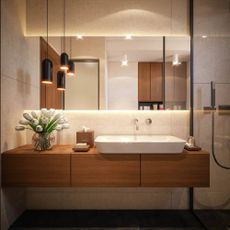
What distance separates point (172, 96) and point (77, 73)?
1.16 meters

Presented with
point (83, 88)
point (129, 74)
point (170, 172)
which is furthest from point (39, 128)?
point (170, 172)

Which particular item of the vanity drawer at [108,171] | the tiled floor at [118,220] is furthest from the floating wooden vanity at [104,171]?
the tiled floor at [118,220]

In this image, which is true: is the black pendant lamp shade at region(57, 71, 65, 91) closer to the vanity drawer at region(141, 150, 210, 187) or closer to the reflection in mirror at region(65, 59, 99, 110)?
the reflection in mirror at region(65, 59, 99, 110)

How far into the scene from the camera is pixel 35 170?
173 centimetres

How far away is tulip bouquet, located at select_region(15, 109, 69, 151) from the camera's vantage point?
5.99 feet

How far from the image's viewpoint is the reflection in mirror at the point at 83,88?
2.25 metres

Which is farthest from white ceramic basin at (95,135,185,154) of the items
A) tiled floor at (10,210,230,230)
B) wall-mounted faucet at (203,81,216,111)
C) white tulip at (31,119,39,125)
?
tiled floor at (10,210,230,230)

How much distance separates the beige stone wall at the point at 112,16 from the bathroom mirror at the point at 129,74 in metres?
0.11

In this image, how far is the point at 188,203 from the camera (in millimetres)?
2240

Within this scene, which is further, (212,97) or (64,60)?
(64,60)

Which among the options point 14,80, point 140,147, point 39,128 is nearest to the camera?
point 140,147

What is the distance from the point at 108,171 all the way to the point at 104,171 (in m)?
0.04

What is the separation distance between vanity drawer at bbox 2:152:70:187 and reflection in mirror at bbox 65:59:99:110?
0.71 meters

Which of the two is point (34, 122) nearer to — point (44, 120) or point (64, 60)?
point (44, 120)
